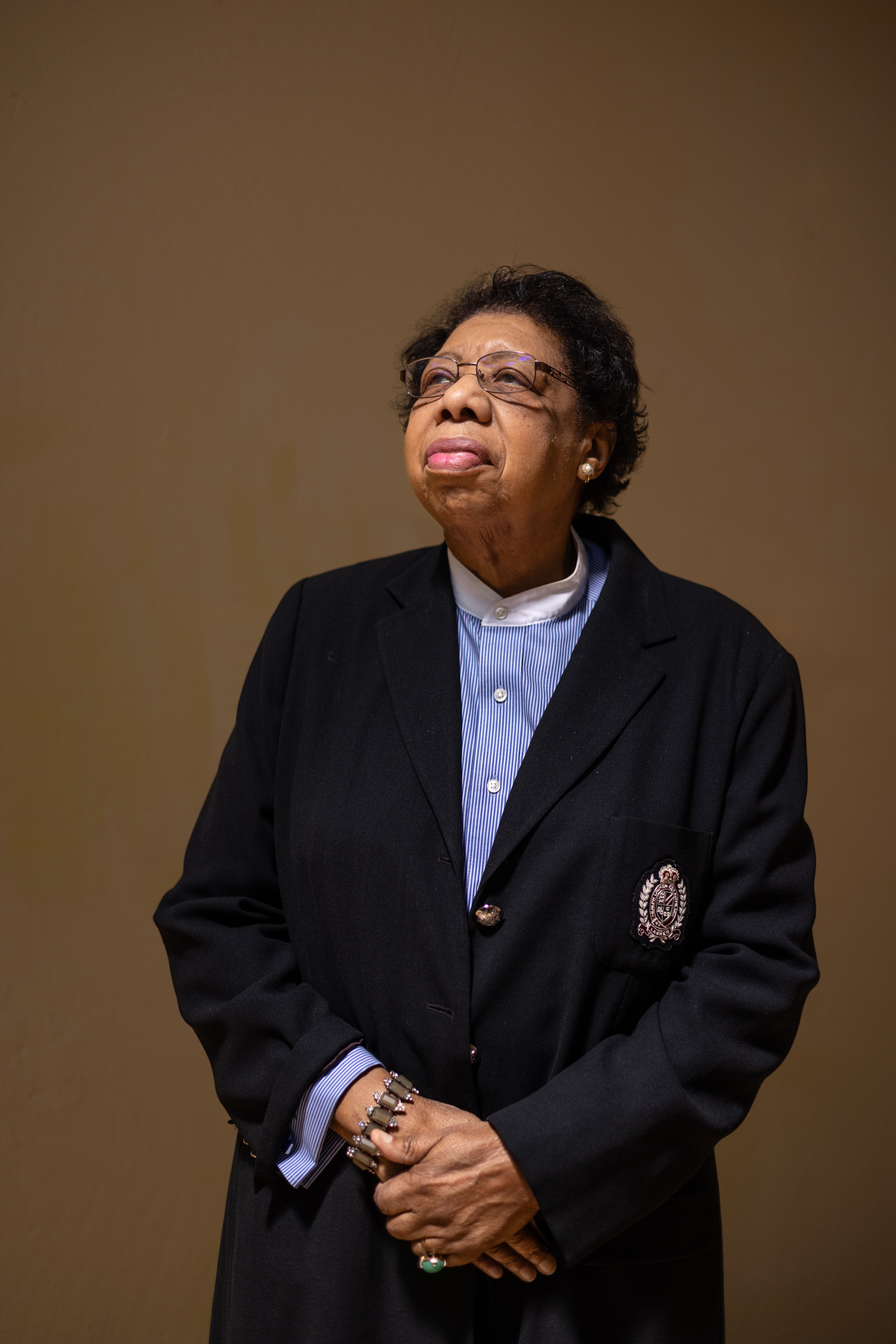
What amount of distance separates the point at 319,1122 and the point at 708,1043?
471mm

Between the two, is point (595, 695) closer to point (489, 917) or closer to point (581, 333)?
point (489, 917)

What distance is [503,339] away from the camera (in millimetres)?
1635

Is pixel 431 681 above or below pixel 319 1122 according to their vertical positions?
above

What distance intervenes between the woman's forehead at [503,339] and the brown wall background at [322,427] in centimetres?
103

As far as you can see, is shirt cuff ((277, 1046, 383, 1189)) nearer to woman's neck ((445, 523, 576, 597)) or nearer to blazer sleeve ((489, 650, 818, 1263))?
blazer sleeve ((489, 650, 818, 1263))

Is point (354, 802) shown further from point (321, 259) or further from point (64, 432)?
point (321, 259)

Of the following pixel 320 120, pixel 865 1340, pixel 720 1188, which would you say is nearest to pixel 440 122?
pixel 320 120

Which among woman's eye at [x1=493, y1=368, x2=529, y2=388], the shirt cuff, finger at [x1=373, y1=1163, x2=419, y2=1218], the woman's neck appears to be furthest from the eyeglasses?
finger at [x1=373, y1=1163, x2=419, y2=1218]

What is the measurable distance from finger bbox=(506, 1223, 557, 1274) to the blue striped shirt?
0.24 metres

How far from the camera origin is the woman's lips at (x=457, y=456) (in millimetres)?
1536

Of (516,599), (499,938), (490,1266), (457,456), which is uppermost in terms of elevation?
(457,456)

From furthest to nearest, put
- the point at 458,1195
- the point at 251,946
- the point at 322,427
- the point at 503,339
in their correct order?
the point at 322,427, the point at 503,339, the point at 251,946, the point at 458,1195

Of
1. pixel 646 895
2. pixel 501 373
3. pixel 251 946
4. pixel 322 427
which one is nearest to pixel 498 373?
pixel 501 373

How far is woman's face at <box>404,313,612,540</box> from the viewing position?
5.09ft
